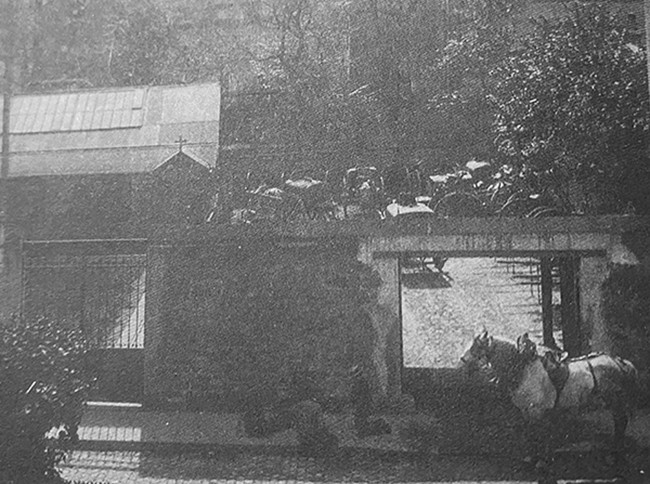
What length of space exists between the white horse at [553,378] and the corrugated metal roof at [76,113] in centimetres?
208

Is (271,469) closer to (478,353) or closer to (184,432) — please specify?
(184,432)

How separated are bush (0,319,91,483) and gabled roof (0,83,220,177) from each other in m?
0.83

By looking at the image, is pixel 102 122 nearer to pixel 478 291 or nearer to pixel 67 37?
pixel 67 37

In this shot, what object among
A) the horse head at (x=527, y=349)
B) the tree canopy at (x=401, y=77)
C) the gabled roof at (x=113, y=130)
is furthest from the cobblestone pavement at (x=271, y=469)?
the gabled roof at (x=113, y=130)

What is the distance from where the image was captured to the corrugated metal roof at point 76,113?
10.4 feet

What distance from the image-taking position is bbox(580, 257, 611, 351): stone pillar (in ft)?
9.46

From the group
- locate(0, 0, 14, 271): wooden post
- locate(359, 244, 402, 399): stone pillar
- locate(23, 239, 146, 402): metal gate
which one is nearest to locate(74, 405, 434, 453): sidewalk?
locate(23, 239, 146, 402): metal gate

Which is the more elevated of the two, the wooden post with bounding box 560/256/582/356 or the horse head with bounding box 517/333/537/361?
the wooden post with bounding box 560/256/582/356

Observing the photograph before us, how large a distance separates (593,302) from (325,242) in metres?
1.30

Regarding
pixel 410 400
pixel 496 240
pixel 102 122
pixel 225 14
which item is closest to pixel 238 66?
pixel 225 14

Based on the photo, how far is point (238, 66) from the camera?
10.6 ft

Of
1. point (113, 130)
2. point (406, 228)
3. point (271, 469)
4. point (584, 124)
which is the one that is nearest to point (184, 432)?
point (271, 469)

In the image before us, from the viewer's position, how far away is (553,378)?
2877 mm

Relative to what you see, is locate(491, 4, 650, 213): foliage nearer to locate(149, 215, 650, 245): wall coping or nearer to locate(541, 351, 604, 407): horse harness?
locate(149, 215, 650, 245): wall coping
